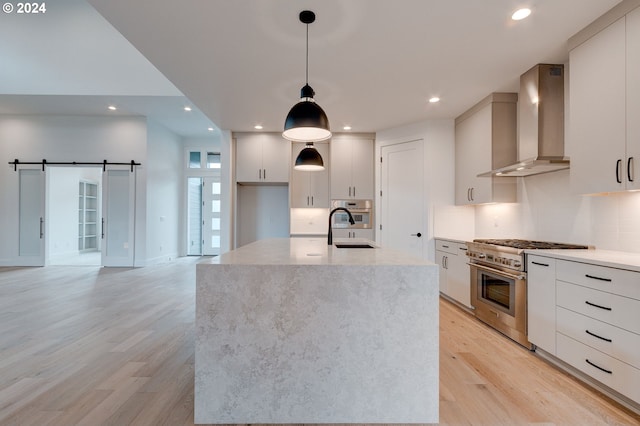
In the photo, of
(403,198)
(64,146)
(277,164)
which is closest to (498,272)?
(403,198)

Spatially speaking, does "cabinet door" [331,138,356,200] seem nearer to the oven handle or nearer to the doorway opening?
the oven handle

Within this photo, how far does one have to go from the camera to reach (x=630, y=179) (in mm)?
2152

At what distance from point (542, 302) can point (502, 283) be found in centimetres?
53

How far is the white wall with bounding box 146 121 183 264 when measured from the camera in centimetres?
707

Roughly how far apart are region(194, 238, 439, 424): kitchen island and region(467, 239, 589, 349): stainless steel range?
1598mm

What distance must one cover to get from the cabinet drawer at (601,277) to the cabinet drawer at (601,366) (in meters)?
0.43

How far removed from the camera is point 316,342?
1.75 metres

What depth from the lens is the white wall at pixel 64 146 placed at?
685cm

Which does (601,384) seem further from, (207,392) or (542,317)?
(207,392)

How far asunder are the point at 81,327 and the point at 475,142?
5016 mm

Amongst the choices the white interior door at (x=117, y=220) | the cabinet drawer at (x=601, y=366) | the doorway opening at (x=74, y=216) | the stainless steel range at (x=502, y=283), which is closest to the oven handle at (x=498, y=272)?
the stainless steel range at (x=502, y=283)

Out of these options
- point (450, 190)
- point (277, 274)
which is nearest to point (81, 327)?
point (277, 274)

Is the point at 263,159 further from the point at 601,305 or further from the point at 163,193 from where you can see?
the point at 601,305

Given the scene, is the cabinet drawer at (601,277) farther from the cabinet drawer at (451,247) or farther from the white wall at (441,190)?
the white wall at (441,190)
